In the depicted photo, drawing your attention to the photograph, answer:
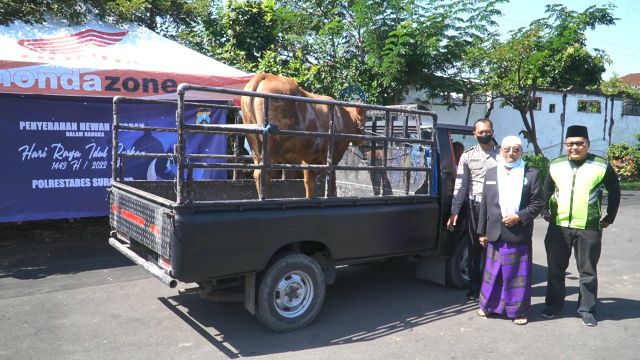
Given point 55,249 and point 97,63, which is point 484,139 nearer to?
point 55,249

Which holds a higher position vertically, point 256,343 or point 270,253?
point 270,253

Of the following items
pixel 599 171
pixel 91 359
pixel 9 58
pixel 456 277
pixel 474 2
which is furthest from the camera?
pixel 474 2

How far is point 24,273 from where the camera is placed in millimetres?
5965

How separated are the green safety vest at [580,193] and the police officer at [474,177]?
2.31 feet

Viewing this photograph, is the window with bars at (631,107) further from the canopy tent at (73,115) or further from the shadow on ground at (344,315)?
the shadow on ground at (344,315)

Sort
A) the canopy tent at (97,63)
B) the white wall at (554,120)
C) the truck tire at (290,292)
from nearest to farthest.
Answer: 1. the truck tire at (290,292)
2. the canopy tent at (97,63)
3. the white wall at (554,120)

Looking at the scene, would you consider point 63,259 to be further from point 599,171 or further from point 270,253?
point 599,171

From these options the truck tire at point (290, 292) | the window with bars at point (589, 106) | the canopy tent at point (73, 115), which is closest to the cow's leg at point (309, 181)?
the truck tire at point (290, 292)

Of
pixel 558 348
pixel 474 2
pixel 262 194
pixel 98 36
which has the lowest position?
pixel 558 348

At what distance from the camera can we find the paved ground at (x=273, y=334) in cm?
404

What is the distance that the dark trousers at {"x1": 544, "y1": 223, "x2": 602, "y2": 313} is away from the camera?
4.86m

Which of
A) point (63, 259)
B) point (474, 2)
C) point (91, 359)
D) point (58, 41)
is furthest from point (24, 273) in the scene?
point (474, 2)

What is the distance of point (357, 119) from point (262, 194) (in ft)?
6.96

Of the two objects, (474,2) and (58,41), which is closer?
(58,41)
